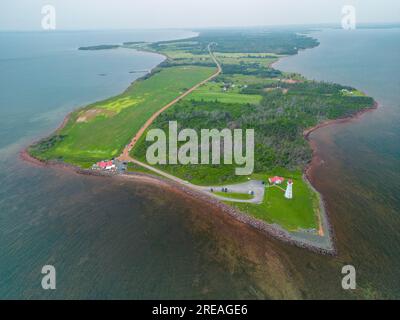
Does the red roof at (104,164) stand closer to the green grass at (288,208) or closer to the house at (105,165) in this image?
the house at (105,165)

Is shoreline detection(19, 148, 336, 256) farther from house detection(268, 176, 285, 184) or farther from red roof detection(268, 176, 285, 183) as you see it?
red roof detection(268, 176, 285, 183)

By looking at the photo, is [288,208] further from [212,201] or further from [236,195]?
[212,201]

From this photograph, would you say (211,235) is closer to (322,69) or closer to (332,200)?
(332,200)

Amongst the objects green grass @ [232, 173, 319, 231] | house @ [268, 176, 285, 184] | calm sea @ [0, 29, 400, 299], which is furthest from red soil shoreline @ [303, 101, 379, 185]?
green grass @ [232, 173, 319, 231]

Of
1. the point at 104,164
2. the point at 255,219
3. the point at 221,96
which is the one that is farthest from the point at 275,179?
the point at 221,96

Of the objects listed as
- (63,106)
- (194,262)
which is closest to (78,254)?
(194,262)
